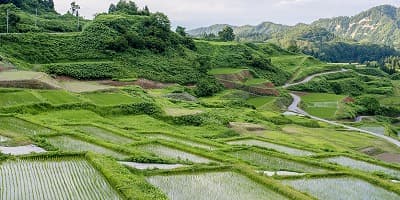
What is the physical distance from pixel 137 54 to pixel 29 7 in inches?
1543

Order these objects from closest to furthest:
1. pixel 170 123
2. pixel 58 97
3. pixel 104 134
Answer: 1. pixel 104 134
2. pixel 58 97
3. pixel 170 123

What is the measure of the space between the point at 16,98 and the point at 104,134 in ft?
34.4

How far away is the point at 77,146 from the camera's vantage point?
2478 cm

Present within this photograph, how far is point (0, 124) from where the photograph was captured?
28.9 m

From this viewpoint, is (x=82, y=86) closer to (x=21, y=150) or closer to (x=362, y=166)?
(x=21, y=150)

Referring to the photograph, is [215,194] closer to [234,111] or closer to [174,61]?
[234,111]

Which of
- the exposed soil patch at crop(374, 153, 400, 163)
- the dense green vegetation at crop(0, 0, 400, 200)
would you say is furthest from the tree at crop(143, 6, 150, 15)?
the exposed soil patch at crop(374, 153, 400, 163)

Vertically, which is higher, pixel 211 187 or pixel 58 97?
pixel 58 97

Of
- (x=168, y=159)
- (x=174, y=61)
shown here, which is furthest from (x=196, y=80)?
(x=168, y=159)

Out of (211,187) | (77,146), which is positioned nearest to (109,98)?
(77,146)

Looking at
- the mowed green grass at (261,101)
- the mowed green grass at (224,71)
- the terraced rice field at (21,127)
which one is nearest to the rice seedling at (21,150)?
the terraced rice field at (21,127)

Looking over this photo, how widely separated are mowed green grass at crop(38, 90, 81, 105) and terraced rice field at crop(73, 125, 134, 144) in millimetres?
7845

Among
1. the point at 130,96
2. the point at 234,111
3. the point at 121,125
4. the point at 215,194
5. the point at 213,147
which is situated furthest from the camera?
the point at 234,111

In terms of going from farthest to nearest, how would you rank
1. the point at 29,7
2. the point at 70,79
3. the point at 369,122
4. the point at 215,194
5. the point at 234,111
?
the point at 29,7
the point at 369,122
the point at 70,79
the point at 234,111
the point at 215,194
